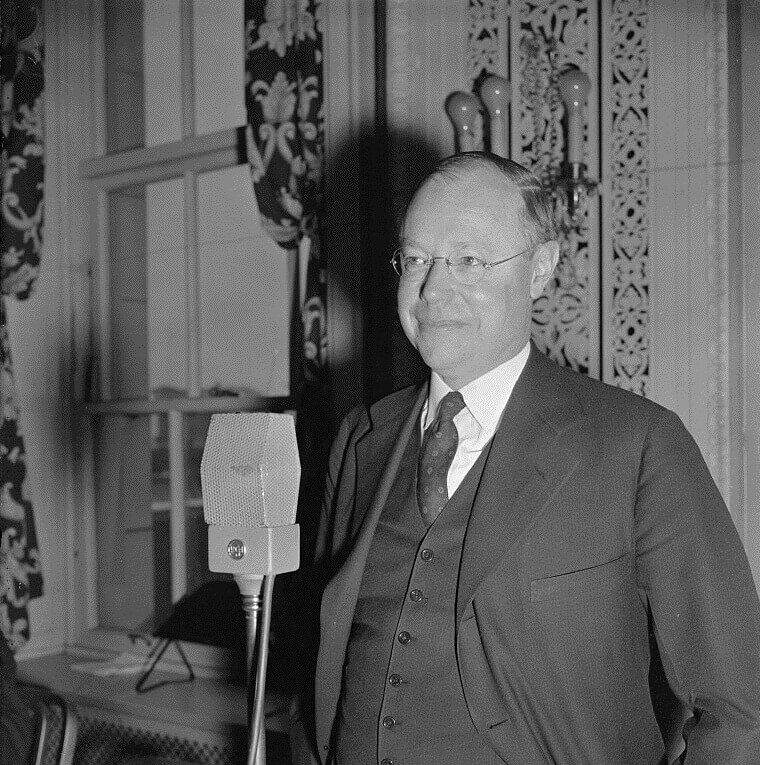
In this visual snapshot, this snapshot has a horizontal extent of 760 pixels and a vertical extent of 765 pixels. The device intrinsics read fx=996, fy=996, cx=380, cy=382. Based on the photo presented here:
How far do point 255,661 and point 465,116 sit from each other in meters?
1.89

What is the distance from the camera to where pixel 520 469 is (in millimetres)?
1555

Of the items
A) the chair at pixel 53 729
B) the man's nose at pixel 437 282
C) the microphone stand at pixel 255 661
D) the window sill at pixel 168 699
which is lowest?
the window sill at pixel 168 699

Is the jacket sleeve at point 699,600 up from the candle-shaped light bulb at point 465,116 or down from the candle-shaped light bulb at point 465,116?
down

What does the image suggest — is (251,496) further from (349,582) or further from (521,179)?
(521,179)

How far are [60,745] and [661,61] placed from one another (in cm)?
206

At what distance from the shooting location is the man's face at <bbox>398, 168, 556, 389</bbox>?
5.24ft

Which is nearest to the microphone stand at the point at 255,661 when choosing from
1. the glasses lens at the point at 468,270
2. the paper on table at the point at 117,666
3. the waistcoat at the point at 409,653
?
the waistcoat at the point at 409,653

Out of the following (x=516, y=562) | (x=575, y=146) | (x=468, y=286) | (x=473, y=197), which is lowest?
(x=516, y=562)

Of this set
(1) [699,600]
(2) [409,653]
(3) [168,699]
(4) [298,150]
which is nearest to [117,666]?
(3) [168,699]

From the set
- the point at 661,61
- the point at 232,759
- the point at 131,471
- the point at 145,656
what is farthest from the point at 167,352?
the point at 661,61

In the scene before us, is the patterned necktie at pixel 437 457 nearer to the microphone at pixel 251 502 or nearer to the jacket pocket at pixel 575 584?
the jacket pocket at pixel 575 584

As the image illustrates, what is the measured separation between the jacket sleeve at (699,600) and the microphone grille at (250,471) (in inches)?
21.4

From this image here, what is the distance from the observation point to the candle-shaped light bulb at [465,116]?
9.01 ft

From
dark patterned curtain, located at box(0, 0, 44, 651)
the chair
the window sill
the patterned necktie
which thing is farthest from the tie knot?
dark patterned curtain, located at box(0, 0, 44, 651)
